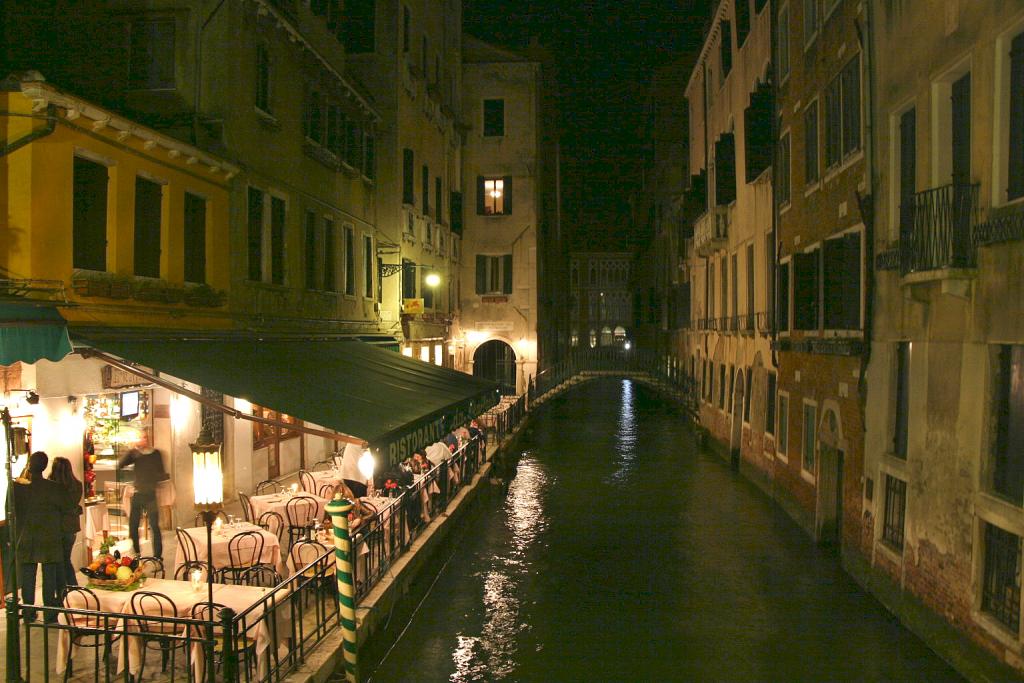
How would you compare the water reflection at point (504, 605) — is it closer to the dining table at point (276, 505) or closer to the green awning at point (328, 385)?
the green awning at point (328, 385)

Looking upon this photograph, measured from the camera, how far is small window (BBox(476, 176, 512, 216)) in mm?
36438

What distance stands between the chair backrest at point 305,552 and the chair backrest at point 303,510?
1744 millimetres

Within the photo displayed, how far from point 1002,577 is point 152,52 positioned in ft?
44.4

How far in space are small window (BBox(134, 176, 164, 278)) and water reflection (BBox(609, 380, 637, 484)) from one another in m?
14.4

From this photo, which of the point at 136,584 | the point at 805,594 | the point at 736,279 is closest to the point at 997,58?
the point at 805,594

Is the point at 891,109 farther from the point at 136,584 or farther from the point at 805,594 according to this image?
the point at 136,584

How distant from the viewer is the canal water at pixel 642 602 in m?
9.46

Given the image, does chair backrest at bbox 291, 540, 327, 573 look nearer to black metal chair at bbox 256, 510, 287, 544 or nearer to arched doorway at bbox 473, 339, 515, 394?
black metal chair at bbox 256, 510, 287, 544

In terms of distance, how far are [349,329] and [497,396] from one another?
4217 millimetres

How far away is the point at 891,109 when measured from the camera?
36.7 feet

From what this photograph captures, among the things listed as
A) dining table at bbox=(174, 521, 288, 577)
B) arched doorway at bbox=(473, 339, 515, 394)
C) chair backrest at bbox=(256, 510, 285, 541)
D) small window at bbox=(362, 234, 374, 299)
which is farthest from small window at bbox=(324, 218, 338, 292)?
arched doorway at bbox=(473, 339, 515, 394)

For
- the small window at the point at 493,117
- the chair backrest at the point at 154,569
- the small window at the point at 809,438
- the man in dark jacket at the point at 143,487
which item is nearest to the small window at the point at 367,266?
the man in dark jacket at the point at 143,487

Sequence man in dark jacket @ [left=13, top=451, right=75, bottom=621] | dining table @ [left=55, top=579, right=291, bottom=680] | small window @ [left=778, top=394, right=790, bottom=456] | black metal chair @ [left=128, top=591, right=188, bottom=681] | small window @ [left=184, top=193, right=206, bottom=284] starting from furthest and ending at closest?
small window @ [left=778, top=394, right=790, bottom=456] → small window @ [left=184, top=193, right=206, bottom=284] → man in dark jacket @ [left=13, top=451, right=75, bottom=621] → black metal chair @ [left=128, top=591, right=188, bottom=681] → dining table @ [left=55, top=579, right=291, bottom=680]

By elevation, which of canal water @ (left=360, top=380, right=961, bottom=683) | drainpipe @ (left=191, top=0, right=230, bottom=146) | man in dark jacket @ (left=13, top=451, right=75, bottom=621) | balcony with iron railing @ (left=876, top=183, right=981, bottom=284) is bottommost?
canal water @ (left=360, top=380, right=961, bottom=683)
